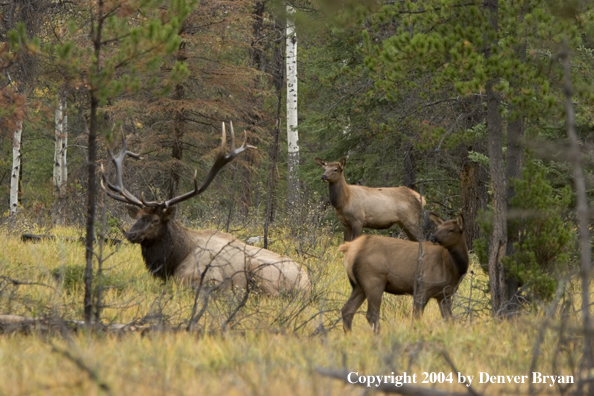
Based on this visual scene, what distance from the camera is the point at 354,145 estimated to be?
610 inches

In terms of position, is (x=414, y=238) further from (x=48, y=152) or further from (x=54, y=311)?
(x=48, y=152)

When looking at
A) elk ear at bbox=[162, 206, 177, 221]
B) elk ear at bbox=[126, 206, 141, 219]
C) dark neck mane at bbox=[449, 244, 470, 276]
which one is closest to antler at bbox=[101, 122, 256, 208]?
elk ear at bbox=[162, 206, 177, 221]

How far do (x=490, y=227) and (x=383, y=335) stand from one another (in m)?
2.09

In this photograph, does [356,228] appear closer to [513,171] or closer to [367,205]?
[367,205]

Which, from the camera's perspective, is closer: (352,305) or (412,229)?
(352,305)

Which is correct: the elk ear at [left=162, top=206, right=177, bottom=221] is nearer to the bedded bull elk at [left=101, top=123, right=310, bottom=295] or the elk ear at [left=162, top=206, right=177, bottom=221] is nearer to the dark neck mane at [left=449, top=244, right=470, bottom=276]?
the bedded bull elk at [left=101, top=123, right=310, bottom=295]

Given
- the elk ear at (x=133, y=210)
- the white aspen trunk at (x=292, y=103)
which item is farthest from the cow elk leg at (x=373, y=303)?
the white aspen trunk at (x=292, y=103)

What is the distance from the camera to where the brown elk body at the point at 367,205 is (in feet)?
41.8

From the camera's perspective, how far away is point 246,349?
4.78m

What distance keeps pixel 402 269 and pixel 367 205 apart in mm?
5850

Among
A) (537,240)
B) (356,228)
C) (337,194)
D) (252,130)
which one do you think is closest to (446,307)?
(537,240)

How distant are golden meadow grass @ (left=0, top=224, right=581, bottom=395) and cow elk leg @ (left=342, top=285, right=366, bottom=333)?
155 mm

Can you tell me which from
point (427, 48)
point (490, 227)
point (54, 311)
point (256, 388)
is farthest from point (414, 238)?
point (256, 388)

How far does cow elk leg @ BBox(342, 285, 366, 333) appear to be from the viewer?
679 cm
